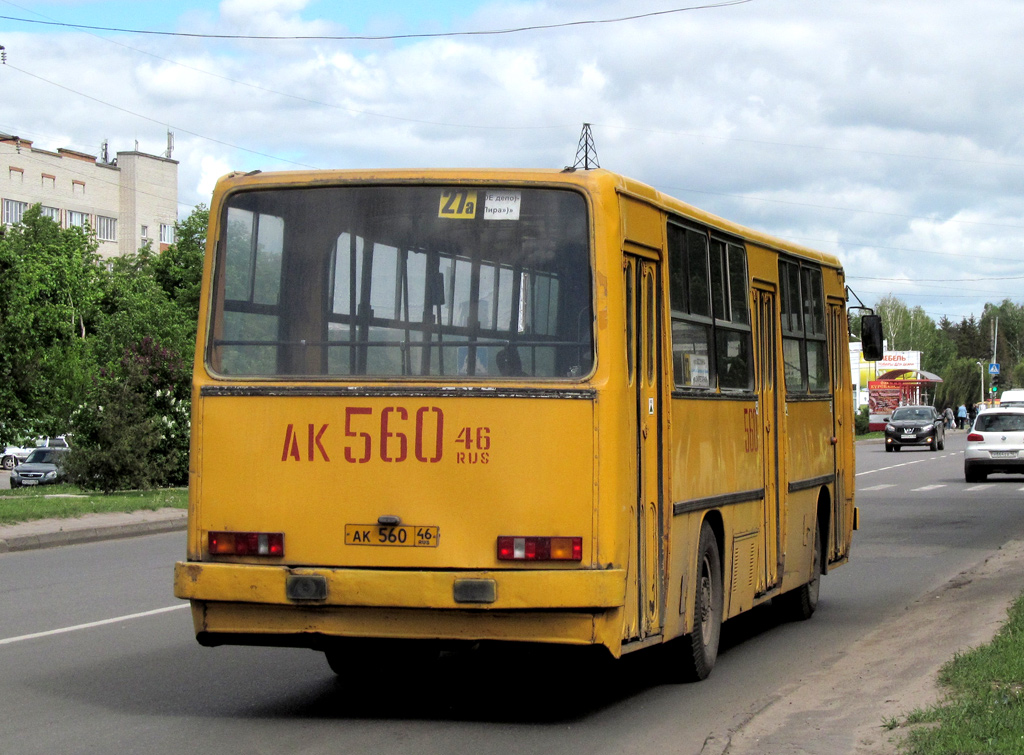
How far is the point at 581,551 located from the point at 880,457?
4667 cm

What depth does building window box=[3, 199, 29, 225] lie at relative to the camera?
95.6m

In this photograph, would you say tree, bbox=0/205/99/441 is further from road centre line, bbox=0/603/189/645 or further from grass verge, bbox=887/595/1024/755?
grass verge, bbox=887/595/1024/755

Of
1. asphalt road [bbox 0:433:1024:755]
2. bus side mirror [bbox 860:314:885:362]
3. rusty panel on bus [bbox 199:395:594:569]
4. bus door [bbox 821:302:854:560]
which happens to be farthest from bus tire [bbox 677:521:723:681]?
bus side mirror [bbox 860:314:885:362]

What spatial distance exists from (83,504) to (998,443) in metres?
21.7

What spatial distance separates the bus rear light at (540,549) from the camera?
7.24 metres

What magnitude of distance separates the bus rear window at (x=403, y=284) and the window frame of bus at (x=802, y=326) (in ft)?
13.8

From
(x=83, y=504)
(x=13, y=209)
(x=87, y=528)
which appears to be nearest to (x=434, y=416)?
(x=87, y=528)

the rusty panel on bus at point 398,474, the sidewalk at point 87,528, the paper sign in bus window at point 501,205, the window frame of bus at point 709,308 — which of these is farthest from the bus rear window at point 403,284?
the sidewalk at point 87,528

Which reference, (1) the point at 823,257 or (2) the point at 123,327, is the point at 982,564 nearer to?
(1) the point at 823,257

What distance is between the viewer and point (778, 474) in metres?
10.9

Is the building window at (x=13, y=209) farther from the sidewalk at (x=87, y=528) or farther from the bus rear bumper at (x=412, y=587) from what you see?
the bus rear bumper at (x=412, y=587)

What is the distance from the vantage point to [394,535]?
7461 mm

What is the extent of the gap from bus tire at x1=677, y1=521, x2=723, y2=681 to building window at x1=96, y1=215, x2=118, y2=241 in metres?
100

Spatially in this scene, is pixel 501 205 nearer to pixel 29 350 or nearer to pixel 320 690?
pixel 320 690
